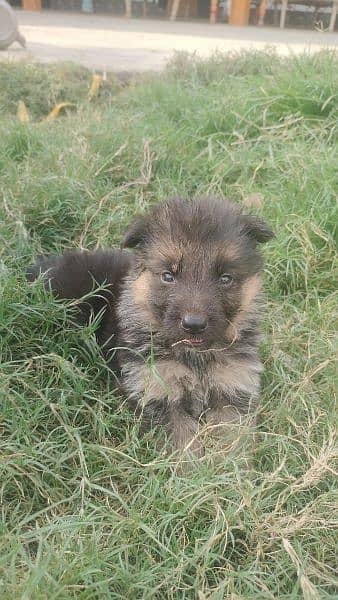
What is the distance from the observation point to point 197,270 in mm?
2631

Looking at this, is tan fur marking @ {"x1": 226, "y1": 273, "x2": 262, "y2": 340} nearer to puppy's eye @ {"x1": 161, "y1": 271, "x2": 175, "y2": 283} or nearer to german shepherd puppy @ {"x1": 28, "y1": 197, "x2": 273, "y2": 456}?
german shepherd puppy @ {"x1": 28, "y1": 197, "x2": 273, "y2": 456}

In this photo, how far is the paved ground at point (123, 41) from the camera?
28.8 feet

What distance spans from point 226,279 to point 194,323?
0.31 m

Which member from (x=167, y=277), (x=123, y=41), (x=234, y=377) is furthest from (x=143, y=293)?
(x=123, y=41)

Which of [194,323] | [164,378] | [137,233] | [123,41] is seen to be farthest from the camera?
[123,41]

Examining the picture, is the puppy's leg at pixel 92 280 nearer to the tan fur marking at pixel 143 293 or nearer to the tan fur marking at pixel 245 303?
the tan fur marking at pixel 143 293

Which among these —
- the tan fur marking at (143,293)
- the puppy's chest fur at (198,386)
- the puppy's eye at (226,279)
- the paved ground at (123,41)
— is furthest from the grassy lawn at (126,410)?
the paved ground at (123,41)

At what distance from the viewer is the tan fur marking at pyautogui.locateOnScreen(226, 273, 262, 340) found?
2758 millimetres

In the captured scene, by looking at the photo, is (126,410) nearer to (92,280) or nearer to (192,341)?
(192,341)

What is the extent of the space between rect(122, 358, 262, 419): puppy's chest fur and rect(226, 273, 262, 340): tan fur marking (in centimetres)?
13

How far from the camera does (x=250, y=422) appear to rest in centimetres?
270

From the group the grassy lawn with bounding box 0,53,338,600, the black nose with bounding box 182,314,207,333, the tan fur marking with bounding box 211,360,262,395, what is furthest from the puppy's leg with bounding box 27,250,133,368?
the black nose with bounding box 182,314,207,333

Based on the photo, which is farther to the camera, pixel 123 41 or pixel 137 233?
Result: pixel 123 41

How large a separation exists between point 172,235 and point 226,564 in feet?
4.23
